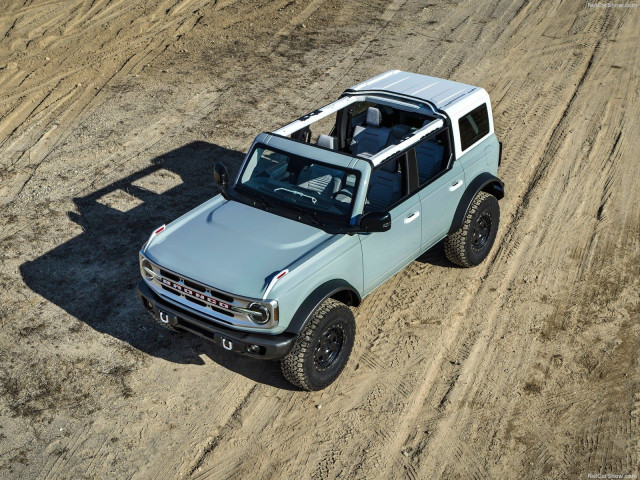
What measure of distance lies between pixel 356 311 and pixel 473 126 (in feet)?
8.11

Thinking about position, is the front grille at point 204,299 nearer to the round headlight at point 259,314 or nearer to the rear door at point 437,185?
the round headlight at point 259,314

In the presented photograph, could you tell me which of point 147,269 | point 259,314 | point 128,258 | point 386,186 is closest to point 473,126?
point 386,186

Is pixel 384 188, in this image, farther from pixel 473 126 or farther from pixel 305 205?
pixel 473 126

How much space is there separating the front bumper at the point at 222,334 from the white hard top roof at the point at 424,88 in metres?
3.31

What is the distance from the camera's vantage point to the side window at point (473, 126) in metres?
8.25

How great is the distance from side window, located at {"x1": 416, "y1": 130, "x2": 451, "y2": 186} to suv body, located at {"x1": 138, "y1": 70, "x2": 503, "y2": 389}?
1 cm

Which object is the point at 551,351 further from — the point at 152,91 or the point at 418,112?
the point at 152,91

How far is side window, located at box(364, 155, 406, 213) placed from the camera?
7.58m

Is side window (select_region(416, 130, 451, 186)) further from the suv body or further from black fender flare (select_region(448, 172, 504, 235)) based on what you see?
black fender flare (select_region(448, 172, 504, 235))

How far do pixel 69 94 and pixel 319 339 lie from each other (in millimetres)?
8378

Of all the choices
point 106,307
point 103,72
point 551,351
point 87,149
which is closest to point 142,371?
point 106,307

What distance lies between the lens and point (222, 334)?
21.4 feet

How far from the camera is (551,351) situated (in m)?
7.61

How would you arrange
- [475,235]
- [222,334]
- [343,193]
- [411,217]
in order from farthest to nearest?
[475,235]
[411,217]
[343,193]
[222,334]
